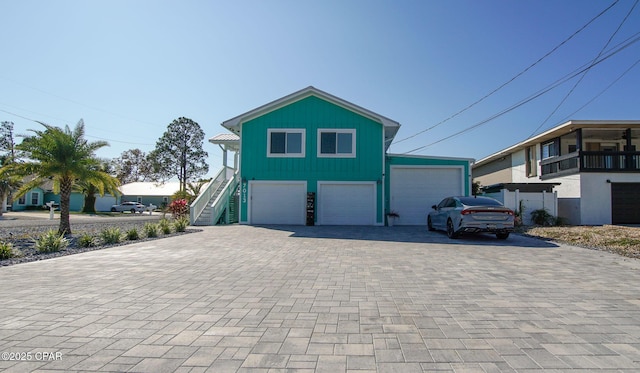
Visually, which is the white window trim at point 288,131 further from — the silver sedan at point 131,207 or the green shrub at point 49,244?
the silver sedan at point 131,207

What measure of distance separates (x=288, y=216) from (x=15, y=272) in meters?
11.3

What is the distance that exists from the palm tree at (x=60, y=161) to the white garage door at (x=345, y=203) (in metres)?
9.49

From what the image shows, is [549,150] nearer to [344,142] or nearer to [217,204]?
[344,142]

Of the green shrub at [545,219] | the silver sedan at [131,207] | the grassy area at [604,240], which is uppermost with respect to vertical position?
the green shrub at [545,219]

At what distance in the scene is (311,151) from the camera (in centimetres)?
1631

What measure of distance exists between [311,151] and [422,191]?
6019mm

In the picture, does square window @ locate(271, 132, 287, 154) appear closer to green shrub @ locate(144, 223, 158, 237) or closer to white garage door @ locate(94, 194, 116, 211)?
green shrub @ locate(144, 223, 158, 237)

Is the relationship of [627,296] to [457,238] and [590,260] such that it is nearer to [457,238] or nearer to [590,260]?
[590,260]

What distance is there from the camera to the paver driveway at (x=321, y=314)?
270 centimetres

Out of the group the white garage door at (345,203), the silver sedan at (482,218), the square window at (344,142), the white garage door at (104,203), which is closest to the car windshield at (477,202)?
the silver sedan at (482,218)

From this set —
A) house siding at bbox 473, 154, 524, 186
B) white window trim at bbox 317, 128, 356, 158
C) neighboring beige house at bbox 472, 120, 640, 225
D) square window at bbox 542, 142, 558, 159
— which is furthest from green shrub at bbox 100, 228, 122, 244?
house siding at bbox 473, 154, 524, 186

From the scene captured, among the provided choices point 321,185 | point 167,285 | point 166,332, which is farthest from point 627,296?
point 321,185

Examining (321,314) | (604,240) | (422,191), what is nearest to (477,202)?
(604,240)

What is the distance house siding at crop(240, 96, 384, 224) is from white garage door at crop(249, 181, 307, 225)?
333mm
